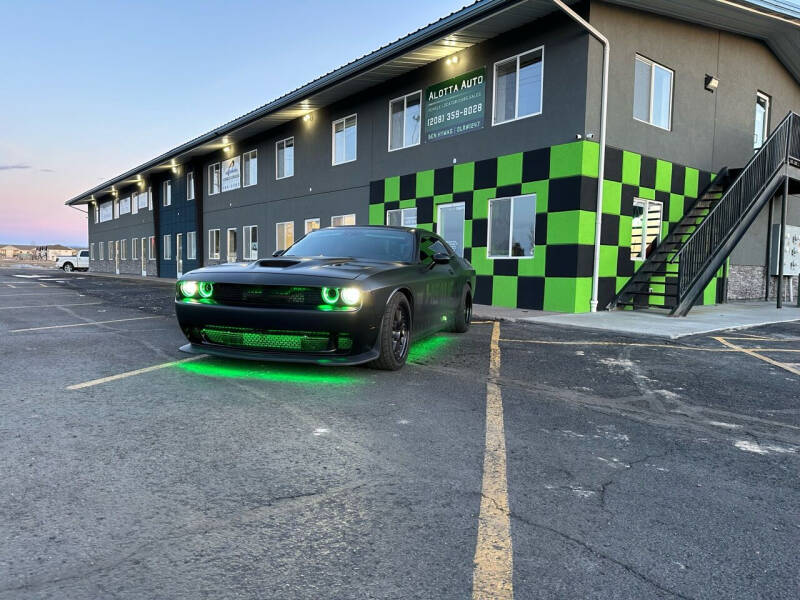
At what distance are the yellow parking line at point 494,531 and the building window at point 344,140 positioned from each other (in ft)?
48.2

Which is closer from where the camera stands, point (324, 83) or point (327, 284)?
point (327, 284)

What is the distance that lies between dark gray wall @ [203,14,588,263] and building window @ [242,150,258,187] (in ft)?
1.15

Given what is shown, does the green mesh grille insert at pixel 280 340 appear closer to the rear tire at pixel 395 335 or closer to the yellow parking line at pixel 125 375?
the rear tire at pixel 395 335

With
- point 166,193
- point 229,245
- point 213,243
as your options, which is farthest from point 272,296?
point 166,193

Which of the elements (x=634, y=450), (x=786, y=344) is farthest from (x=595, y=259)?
(x=634, y=450)

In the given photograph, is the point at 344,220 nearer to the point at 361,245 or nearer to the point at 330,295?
the point at 361,245

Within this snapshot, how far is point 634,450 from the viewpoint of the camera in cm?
304

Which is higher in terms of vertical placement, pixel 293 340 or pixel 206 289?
pixel 206 289

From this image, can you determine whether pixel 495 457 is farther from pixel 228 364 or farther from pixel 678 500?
pixel 228 364

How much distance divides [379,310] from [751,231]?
15001mm

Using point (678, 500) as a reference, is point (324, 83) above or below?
above

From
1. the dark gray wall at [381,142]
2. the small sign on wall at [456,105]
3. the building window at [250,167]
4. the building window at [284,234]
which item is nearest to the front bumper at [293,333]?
the dark gray wall at [381,142]

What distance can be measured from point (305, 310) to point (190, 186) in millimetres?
25865

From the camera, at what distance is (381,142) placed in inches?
610
